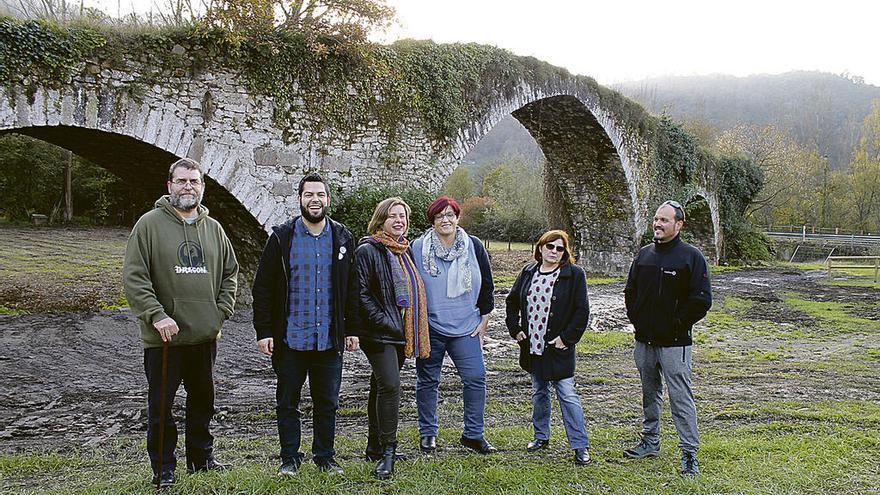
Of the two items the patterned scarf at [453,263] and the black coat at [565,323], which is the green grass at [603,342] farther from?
the patterned scarf at [453,263]

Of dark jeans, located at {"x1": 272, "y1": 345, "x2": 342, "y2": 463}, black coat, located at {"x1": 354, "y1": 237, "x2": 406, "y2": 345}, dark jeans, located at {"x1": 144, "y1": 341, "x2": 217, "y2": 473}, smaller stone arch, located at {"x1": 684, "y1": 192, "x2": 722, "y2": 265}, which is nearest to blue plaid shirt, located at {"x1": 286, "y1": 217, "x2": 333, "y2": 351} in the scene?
dark jeans, located at {"x1": 272, "y1": 345, "x2": 342, "y2": 463}

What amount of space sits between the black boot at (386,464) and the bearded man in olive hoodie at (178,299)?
3.18 feet

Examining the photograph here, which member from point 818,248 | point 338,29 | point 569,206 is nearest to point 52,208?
point 569,206

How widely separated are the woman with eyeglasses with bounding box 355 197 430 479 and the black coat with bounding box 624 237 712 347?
4.49 ft

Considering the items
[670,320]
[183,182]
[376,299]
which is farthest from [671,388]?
[183,182]

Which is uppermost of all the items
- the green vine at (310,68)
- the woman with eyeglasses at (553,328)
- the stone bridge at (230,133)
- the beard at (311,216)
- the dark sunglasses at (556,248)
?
the green vine at (310,68)

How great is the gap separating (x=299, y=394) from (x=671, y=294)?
2289 mm

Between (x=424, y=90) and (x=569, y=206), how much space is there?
10615 millimetres

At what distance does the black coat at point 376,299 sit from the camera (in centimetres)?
369

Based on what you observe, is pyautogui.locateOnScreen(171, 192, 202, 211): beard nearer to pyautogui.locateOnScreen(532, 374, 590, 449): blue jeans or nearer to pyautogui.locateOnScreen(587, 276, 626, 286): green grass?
pyautogui.locateOnScreen(532, 374, 590, 449): blue jeans

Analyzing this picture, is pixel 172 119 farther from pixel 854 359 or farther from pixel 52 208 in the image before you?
pixel 52 208

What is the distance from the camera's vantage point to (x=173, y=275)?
3.29m

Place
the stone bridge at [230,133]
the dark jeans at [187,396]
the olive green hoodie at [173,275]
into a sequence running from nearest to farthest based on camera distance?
1. the olive green hoodie at [173,275]
2. the dark jeans at [187,396]
3. the stone bridge at [230,133]

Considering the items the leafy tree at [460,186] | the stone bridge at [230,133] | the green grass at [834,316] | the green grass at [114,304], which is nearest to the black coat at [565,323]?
the stone bridge at [230,133]
